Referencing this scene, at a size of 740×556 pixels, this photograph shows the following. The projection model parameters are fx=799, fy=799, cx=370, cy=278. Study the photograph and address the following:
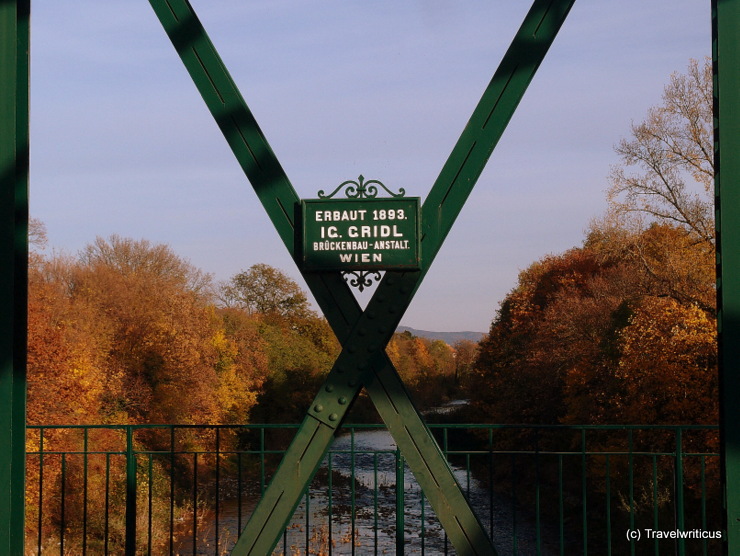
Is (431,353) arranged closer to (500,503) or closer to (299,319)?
(299,319)

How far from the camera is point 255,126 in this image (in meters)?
3.42

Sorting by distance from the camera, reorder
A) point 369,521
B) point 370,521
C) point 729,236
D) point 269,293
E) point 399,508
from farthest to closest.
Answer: point 269,293
point 369,521
point 370,521
point 399,508
point 729,236

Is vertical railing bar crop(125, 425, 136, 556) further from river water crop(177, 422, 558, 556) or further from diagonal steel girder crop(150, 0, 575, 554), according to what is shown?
river water crop(177, 422, 558, 556)

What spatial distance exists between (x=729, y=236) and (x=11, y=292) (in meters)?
2.90

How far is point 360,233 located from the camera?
131 inches

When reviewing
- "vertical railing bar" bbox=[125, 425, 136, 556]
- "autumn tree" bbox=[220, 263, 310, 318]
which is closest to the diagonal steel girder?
"vertical railing bar" bbox=[125, 425, 136, 556]

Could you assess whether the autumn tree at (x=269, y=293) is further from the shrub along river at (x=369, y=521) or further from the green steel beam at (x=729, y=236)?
the green steel beam at (x=729, y=236)

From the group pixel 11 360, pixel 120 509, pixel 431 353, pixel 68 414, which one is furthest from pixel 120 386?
pixel 431 353

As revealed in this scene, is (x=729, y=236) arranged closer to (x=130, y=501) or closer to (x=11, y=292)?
(x=11, y=292)

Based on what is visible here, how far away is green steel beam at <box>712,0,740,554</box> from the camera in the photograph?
296 cm

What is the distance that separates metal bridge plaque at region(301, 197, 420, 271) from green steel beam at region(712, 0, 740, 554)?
1178 mm

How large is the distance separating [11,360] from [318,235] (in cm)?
141

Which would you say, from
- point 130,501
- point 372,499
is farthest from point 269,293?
point 130,501

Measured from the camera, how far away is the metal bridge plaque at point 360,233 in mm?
3316
